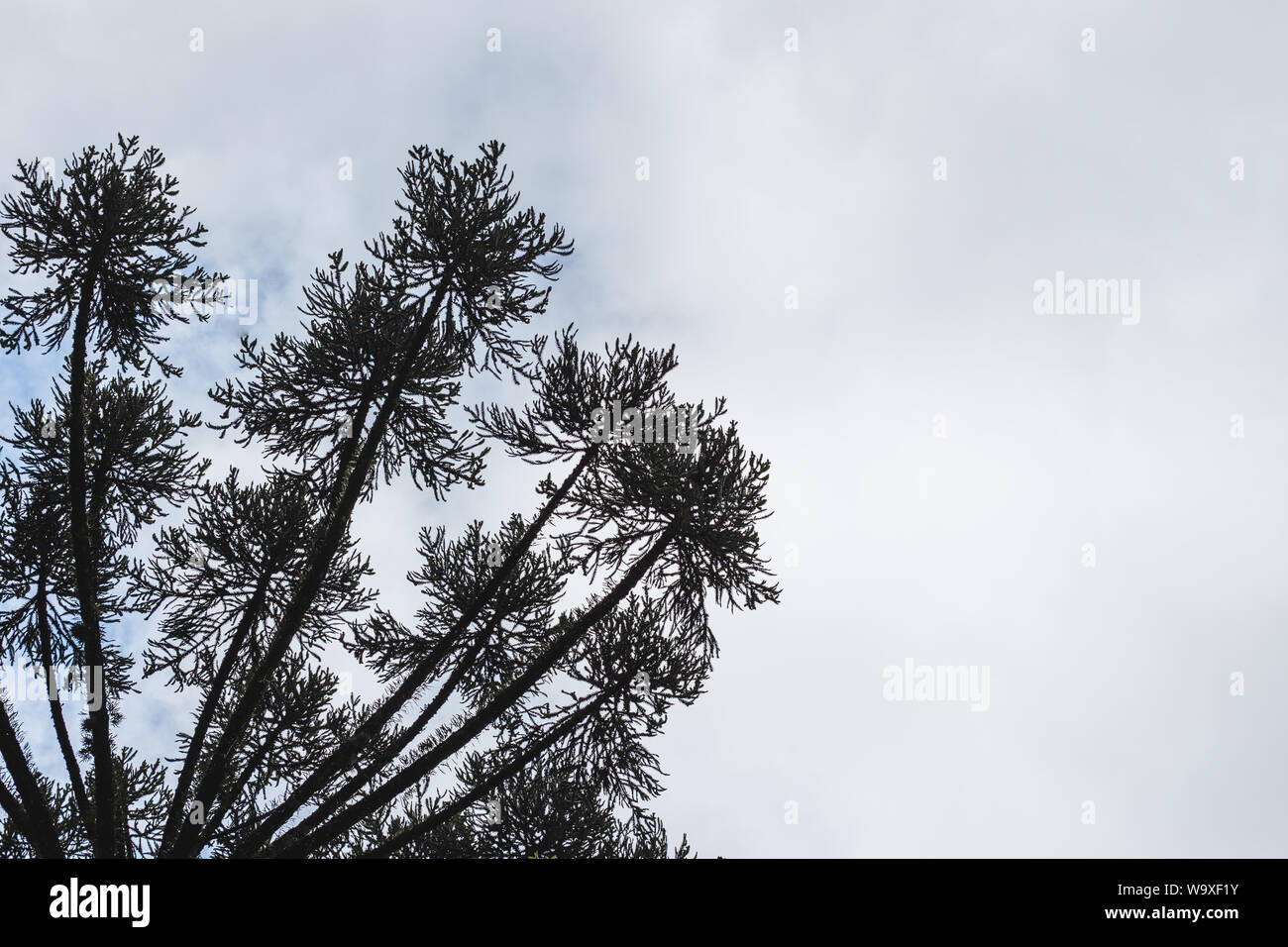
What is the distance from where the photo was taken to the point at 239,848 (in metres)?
6.95

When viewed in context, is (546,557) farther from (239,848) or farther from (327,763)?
(239,848)

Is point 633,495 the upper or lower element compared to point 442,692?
upper

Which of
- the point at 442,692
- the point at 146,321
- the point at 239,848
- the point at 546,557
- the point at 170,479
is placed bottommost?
the point at 239,848

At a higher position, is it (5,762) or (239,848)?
(5,762)
